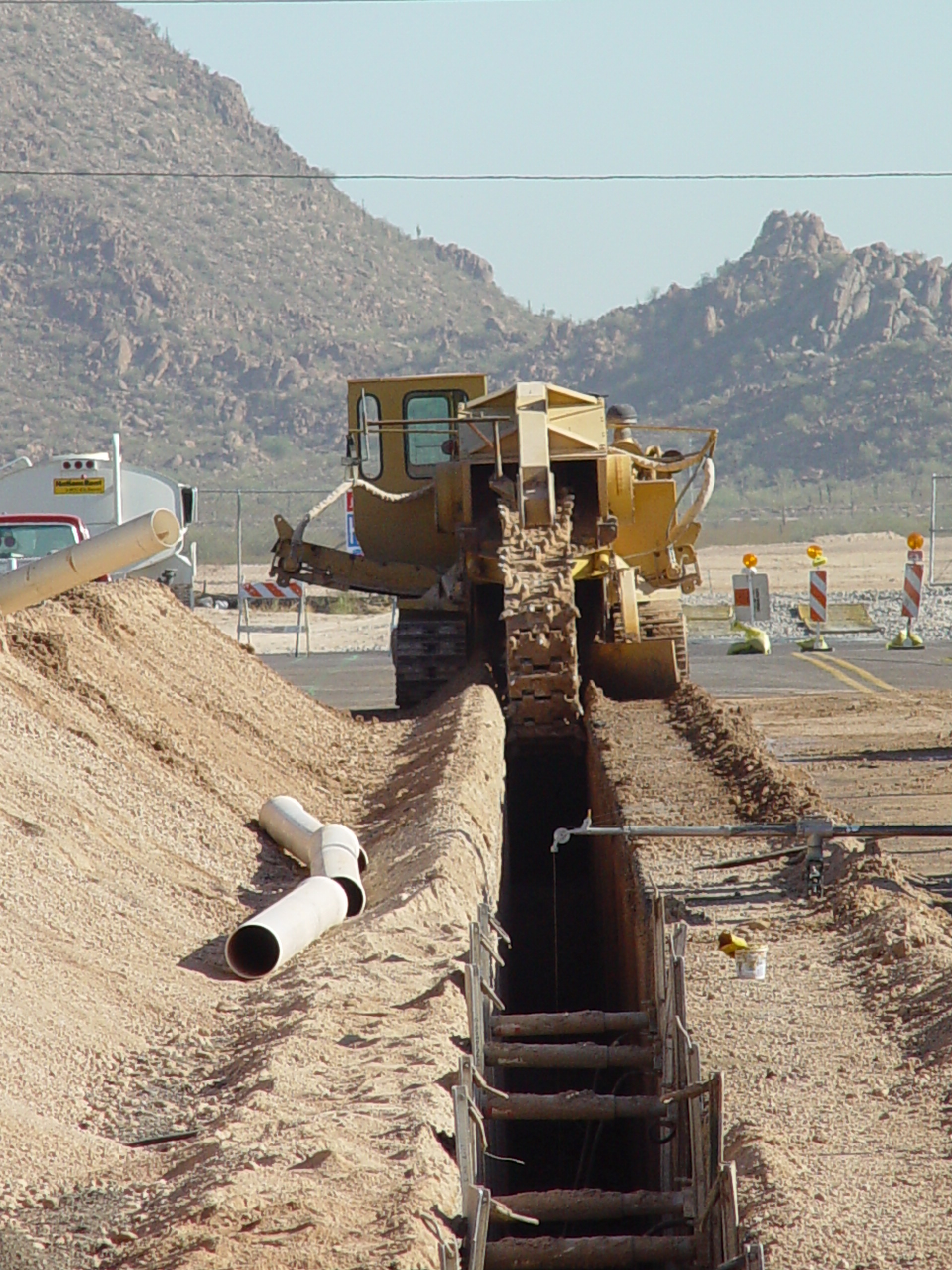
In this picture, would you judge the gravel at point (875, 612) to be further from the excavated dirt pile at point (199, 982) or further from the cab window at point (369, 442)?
the excavated dirt pile at point (199, 982)

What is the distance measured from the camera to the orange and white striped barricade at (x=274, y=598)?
2414cm

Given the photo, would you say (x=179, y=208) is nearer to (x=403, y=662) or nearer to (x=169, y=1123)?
(x=403, y=662)

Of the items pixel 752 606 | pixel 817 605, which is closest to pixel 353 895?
pixel 752 606

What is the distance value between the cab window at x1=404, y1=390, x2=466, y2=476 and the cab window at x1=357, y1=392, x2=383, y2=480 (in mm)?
284

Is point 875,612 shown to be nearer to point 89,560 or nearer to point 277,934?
point 89,560

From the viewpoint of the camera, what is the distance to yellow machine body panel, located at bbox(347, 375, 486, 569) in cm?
1652

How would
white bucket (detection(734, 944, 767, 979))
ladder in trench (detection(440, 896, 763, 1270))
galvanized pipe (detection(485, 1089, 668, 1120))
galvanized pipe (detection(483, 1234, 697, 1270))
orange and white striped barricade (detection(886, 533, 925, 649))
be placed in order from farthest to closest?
orange and white striped barricade (detection(886, 533, 925, 649)) → white bucket (detection(734, 944, 767, 979)) → galvanized pipe (detection(485, 1089, 668, 1120)) → galvanized pipe (detection(483, 1234, 697, 1270)) → ladder in trench (detection(440, 896, 763, 1270))

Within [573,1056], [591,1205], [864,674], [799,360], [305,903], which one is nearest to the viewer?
[591,1205]

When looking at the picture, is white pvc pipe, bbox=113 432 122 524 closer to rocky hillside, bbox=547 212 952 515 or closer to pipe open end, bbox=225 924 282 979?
pipe open end, bbox=225 924 282 979

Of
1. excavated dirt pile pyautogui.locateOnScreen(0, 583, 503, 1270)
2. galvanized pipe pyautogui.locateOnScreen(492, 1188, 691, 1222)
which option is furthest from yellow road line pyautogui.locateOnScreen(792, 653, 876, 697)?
galvanized pipe pyautogui.locateOnScreen(492, 1188, 691, 1222)

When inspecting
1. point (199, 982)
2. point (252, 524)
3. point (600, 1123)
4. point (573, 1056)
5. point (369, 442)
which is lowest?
point (252, 524)

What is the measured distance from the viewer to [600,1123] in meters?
7.15

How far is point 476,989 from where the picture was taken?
19.9ft

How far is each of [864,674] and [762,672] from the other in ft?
4.21
